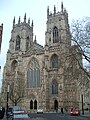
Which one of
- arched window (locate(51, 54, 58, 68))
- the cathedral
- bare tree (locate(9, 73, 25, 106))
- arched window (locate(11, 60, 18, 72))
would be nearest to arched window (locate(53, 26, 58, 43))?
the cathedral

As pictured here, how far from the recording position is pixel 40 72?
187 ft

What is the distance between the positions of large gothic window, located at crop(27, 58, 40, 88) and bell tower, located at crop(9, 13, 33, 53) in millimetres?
6642

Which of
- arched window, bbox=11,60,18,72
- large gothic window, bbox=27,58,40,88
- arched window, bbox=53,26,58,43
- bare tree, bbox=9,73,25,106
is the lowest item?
bare tree, bbox=9,73,25,106

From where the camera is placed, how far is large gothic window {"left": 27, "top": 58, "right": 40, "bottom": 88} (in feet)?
188

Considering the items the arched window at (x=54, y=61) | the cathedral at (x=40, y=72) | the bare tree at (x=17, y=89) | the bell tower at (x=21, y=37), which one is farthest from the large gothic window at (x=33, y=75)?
the bell tower at (x=21, y=37)

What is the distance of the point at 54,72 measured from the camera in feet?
180

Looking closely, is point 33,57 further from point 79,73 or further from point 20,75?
point 79,73

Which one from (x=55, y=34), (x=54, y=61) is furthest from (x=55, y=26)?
(x=54, y=61)

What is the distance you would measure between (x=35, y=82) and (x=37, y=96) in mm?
4192

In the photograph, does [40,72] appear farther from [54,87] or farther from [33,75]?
[54,87]

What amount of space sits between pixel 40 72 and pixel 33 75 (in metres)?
2.66

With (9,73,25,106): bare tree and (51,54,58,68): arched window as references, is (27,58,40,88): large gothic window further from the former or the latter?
(51,54,58,68): arched window

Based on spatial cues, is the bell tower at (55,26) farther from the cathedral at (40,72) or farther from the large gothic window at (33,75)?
the large gothic window at (33,75)

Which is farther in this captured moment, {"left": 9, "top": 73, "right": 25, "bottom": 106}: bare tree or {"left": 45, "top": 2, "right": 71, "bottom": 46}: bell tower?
{"left": 45, "top": 2, "right": 71, "bottom": 46}: bell tower
